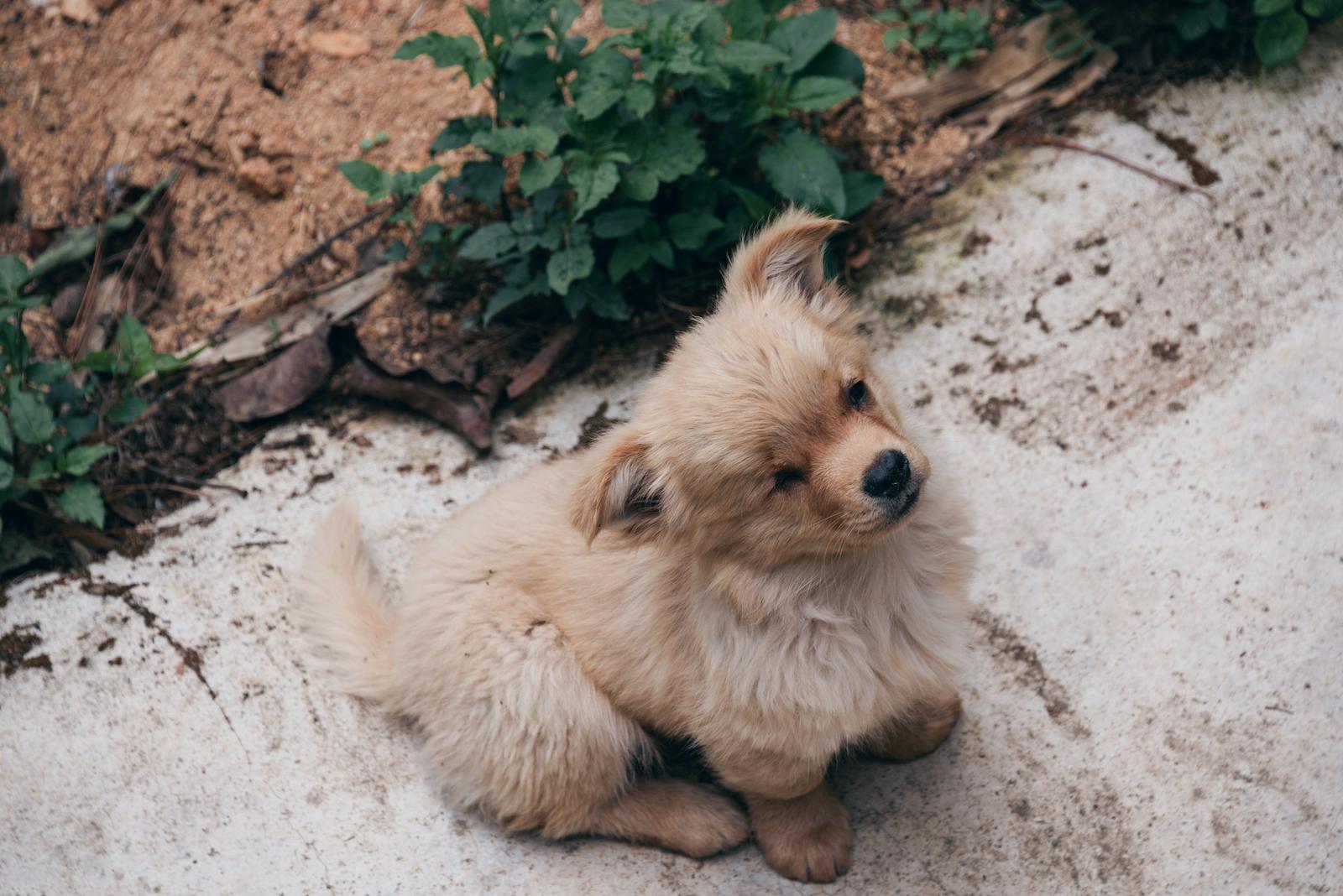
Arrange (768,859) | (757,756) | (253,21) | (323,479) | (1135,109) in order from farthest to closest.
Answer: (253,21) < (1135,109) < (323,479) < (768,859) < (757,756)

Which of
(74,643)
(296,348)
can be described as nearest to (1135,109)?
(296,348)

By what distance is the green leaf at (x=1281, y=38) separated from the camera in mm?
3893

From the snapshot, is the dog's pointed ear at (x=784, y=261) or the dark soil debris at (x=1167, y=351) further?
the dark soil debris at (x=1167, y=351)

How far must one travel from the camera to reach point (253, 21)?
184 inches

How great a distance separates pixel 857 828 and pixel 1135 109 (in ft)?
9.75

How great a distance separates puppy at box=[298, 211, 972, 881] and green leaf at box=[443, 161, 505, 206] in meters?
1.18

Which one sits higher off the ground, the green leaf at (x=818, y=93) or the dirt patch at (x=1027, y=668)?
the green leaf at (x=818, y=93)

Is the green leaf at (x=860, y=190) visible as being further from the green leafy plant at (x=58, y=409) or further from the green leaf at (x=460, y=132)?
the green leafy plant at (x=58, y=409)

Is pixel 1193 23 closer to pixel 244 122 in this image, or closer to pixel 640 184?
pixel 640 184

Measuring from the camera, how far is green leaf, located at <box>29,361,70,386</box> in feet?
11.8

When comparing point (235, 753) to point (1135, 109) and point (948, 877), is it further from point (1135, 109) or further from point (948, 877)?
point (1135, 109)

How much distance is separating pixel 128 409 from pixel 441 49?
169cm

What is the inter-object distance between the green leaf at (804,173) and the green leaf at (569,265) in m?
0.71

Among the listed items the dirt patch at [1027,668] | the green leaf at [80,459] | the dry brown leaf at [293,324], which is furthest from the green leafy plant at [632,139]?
the dirt patch at [1027,668]
